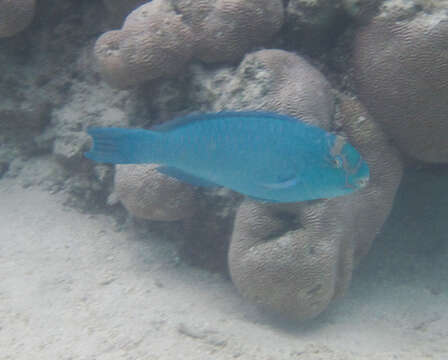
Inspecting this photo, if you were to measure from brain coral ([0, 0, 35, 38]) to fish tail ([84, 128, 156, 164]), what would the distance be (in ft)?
9.23

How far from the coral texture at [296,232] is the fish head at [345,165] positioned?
1080 mm

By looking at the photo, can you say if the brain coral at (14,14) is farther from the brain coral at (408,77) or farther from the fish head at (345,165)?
the fish head at (345,165)

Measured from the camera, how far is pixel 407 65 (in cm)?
293

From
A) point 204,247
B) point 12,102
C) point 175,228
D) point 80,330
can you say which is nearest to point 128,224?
point 175,228

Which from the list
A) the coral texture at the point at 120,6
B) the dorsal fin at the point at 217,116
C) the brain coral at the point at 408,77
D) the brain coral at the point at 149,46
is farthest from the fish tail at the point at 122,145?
the coral texture at the point at 120,6

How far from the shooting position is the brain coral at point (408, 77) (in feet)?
9.32

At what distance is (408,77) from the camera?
9.70ft

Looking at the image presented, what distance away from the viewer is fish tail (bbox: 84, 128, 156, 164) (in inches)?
77.4

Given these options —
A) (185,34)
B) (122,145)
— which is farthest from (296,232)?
(185,34)

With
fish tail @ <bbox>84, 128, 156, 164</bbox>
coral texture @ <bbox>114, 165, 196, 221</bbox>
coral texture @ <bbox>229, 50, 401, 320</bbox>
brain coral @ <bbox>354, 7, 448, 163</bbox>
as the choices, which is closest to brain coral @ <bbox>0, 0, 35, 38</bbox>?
coral texture @ <bbox>114, 165, 196, 221</bbox>

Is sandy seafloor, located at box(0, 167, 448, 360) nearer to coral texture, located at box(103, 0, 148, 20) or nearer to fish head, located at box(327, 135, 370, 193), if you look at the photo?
fish head, located at box(327, 135, 370, 193)

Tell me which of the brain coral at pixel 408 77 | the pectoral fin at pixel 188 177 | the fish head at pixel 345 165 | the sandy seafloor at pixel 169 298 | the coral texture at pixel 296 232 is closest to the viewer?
the fish head at pixel 345 165

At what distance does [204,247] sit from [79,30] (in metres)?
3.03

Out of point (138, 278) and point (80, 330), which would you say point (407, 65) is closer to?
point (138, 278)
